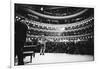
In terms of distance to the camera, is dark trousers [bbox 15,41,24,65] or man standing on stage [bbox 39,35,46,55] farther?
man standing on stage [bbox 39,35,46,55]

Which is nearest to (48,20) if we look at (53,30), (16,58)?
(53,30)

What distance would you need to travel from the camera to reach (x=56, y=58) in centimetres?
202

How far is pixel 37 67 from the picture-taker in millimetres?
1933

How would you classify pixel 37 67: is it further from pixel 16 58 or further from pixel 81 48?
pixel 81 48

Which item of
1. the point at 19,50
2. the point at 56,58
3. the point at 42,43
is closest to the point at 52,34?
the point at 42,43

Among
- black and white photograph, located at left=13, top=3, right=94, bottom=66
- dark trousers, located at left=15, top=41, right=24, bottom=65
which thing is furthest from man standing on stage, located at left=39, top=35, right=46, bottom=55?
dark trousers, located at left=15, top=41, right=24, bottom=65

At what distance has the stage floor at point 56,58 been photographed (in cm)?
193

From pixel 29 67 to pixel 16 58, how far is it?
0.67 ft

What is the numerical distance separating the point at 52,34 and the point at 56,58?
0.32 meters

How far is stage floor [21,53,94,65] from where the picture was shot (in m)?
1.93

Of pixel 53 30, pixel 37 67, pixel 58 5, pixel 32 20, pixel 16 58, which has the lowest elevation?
pixel 37 67

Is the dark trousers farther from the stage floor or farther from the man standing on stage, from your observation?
the man standing on stage

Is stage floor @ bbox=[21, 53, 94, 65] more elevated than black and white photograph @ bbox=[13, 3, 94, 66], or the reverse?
black and white photograph @ bbox=[13, 3, 94, 66]

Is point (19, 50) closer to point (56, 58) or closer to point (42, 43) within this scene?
point (42, 43)
